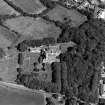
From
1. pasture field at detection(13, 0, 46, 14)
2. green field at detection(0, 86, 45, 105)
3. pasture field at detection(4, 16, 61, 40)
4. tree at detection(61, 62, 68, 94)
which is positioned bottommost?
green field at detection(0, 86, 45, 105)

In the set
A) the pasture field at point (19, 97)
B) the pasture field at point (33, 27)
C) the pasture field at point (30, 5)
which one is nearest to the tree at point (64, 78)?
the pasture field at point (19, 97)

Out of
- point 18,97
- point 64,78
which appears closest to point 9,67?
point 18,97

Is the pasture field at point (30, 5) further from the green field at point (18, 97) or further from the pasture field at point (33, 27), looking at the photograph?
the green field at point (18, 97)

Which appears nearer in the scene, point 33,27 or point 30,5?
point 33,27

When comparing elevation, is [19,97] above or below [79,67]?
below

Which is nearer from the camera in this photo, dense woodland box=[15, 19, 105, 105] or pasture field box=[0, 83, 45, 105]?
pasture field box=[0, 83, 45, 105]

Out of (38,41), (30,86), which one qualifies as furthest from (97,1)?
(30,86)

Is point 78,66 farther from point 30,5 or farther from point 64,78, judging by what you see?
point 30,5

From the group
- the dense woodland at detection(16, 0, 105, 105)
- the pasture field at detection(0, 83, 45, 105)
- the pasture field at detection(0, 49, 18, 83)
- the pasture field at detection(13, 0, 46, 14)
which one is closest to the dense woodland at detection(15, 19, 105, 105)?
the dense woodland at detection(16, 0, 105, 105)

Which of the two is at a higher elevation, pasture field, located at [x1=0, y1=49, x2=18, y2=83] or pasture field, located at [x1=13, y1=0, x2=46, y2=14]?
pasture field, located at [x1=13, y1=0, x2=46, y2=14]

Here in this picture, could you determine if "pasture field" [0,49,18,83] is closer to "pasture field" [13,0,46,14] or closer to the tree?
the tree

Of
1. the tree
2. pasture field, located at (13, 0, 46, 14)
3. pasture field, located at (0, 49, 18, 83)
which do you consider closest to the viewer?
the tree

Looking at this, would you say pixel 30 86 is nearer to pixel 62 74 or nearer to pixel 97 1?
pixel 62 74
